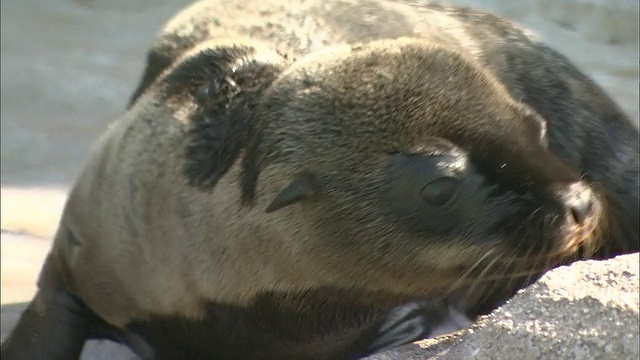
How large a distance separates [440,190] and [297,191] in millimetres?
409

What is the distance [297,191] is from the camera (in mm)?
2963

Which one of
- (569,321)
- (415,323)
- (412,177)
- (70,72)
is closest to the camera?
(569,321)

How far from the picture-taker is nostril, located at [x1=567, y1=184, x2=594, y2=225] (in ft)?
9.65

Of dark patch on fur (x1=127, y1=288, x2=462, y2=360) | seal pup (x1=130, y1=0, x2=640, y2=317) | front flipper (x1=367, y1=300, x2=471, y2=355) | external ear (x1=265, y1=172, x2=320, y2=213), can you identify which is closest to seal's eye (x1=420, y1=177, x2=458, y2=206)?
external ear (x1=265, y1=172, x2=320, y2=213)

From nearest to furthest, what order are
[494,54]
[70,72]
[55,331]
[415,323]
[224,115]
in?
[224,115]
[415,323]
[55,331]
[494,54]
[70,72]

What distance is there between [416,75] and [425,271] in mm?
580

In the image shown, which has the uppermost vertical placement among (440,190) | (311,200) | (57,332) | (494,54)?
(494,54)

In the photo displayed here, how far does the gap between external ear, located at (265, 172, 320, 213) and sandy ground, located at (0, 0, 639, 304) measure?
2319 mm

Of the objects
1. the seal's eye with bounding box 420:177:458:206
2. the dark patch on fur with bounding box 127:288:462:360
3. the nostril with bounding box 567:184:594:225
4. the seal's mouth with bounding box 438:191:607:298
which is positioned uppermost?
the nostril with bounding box 567:184:594:225

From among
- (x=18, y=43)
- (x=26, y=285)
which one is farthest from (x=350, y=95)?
(x=18, y=43)

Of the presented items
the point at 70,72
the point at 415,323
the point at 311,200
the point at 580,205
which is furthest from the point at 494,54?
the point at 70,72

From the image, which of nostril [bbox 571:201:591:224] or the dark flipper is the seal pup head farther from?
the dark flipper

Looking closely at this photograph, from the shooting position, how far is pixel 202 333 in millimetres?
3523

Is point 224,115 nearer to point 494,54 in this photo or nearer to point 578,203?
point 578,203
